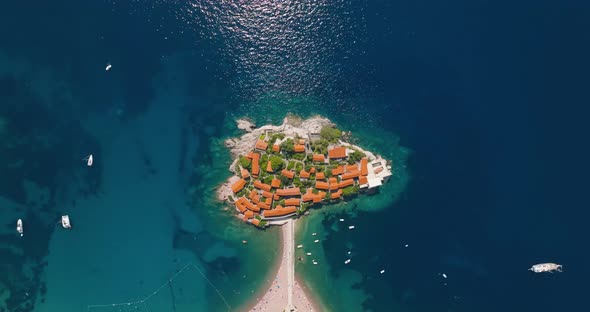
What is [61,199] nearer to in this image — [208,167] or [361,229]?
[208,167]

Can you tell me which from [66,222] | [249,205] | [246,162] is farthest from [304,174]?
[66,222]

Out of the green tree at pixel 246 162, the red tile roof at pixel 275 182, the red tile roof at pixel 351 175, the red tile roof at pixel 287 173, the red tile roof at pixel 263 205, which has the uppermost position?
the green tree at pixel 246 162

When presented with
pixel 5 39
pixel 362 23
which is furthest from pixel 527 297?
pixel 5 39

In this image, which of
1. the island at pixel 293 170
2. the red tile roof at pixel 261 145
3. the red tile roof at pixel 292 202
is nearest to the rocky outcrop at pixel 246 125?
the island at pixel 293 170

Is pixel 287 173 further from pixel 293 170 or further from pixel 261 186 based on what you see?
pixel 261 186

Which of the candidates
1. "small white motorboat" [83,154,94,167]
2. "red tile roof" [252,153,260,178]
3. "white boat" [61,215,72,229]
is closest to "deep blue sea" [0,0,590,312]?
"small white motorboat" [83,154,94,167]

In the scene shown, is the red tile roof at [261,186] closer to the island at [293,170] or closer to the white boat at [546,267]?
the island at [293,170]
